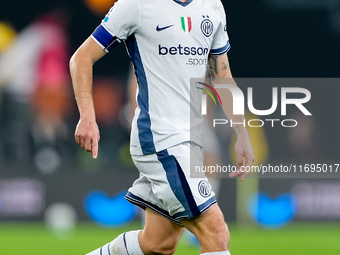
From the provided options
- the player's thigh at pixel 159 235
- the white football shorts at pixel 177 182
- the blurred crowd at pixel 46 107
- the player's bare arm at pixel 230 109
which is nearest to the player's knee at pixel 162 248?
the player's thigh at pixel 159 235

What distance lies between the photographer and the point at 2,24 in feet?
32.4

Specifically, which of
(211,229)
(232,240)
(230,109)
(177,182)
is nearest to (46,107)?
(232,240)

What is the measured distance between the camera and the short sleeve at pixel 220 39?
374 centimetres

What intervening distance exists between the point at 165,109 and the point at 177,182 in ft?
1.27

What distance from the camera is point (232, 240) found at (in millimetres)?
7117

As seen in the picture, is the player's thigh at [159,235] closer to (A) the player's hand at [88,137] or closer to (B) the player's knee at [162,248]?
(B) the player's knee at [162,248]

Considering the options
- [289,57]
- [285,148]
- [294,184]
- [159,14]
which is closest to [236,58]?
[289,57]

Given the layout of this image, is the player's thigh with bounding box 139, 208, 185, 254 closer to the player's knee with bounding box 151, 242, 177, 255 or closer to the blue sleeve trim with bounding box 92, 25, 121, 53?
the player's knee with bounding box 151, 242, 177, 255

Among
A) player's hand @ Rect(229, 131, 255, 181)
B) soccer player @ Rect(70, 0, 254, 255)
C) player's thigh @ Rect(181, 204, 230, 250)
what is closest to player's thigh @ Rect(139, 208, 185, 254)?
soccer player @ Rect(70, 0, 254, 255)

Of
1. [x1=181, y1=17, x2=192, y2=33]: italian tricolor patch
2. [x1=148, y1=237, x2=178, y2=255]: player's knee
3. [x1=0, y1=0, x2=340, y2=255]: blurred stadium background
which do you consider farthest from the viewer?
[x1=0, y1=0, x2=340, y2=255]: blurred stadium background

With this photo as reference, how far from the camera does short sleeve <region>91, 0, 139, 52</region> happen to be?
3.44m

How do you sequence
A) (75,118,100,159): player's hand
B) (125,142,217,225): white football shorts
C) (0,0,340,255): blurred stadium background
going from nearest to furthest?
(75,118,100,159): player's hand < (125,142,217,225): white football shorts < (0,0,340,255): blurred stadium background

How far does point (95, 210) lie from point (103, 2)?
134 inches

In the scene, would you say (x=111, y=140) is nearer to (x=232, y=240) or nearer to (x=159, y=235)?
(x=232, y=240)
